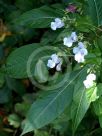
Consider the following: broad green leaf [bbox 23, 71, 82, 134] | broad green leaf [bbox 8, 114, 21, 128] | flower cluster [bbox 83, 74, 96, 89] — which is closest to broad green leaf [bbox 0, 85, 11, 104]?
broad green leaf [bbox 8, 114, 21, 128]

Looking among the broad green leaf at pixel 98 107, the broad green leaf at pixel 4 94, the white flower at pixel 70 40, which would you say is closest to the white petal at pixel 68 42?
the white flower at pixel 70 40

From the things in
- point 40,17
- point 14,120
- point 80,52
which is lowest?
point 14,120

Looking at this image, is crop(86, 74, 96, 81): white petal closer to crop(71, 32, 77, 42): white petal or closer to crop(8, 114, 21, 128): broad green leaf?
crop(71, 32, 77, 42): white petal

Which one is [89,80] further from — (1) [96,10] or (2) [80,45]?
(1) [96,10]

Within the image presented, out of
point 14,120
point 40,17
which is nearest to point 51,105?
point 40,17

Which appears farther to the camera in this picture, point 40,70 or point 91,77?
point 40,70

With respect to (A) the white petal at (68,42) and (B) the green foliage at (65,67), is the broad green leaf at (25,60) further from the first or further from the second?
(A) the white petal at (68,42)
